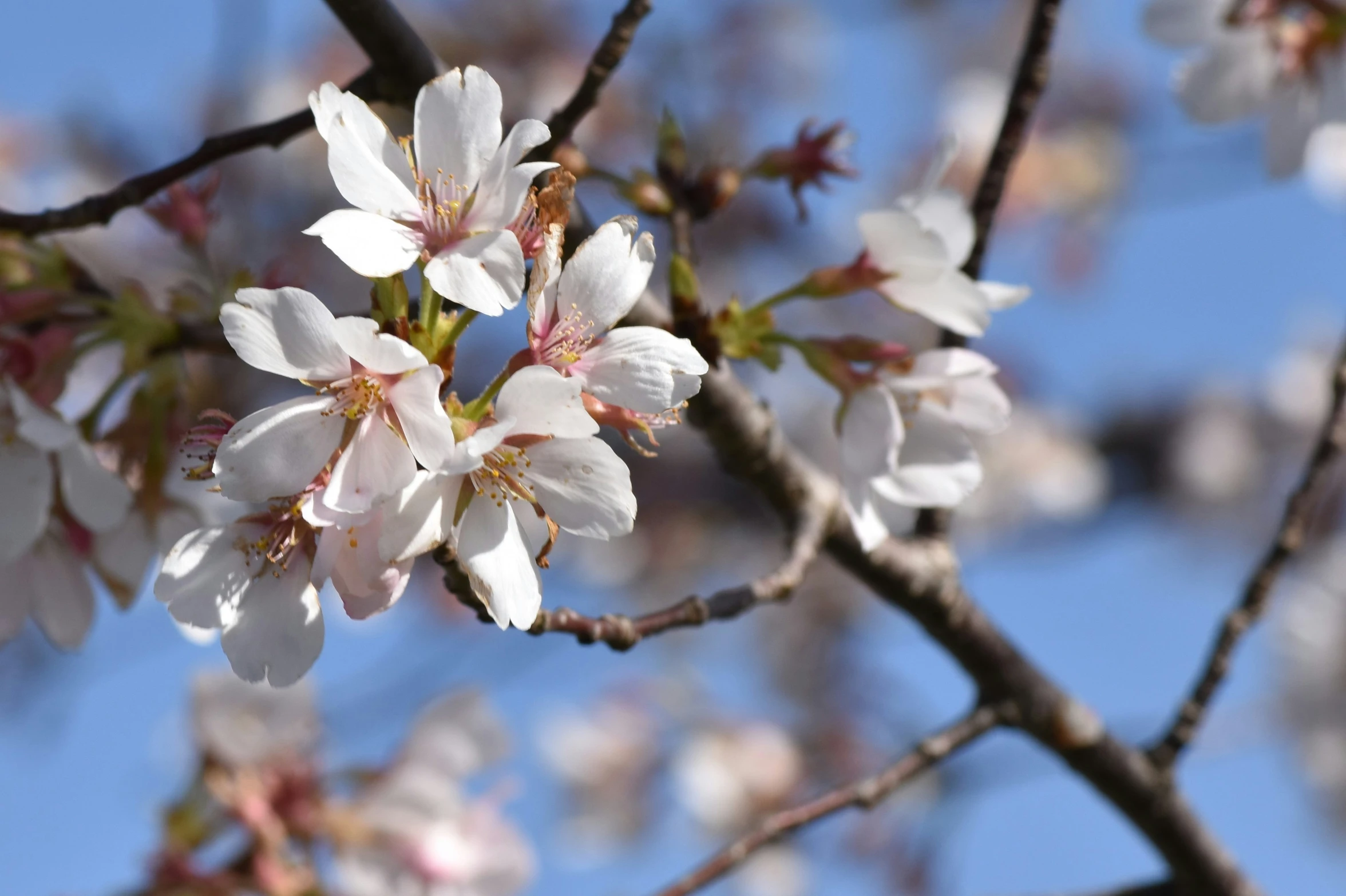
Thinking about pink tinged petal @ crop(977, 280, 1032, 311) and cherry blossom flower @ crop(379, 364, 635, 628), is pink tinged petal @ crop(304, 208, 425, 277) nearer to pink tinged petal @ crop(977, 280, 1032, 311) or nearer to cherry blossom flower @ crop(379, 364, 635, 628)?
cherry blossom flower @ crop(379, 364, 635, 628)

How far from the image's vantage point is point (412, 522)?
85cm

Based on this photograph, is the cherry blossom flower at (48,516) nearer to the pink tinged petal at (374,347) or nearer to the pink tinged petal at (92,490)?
the pink tinged petal at (92,490)

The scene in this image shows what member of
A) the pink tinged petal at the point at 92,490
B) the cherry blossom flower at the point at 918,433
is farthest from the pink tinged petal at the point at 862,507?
the pink tinged petal at the point at 92,490

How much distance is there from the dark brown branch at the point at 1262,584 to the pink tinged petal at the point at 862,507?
0.65 meters

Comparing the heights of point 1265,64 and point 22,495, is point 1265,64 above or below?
above

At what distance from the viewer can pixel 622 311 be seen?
917 mm

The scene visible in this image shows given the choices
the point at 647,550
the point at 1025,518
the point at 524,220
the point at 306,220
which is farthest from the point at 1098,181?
the point at 524,220

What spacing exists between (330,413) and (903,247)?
0.58 m

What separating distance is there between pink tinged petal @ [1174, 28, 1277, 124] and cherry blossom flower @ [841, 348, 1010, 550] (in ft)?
2.40

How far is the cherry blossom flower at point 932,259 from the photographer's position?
1128mm

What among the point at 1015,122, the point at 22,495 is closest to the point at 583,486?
the point at 22,495

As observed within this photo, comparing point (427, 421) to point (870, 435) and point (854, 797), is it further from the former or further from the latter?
point (854, 797)

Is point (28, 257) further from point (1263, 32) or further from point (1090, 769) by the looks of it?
point (1263, 32)

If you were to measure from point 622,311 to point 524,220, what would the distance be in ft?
0.40
